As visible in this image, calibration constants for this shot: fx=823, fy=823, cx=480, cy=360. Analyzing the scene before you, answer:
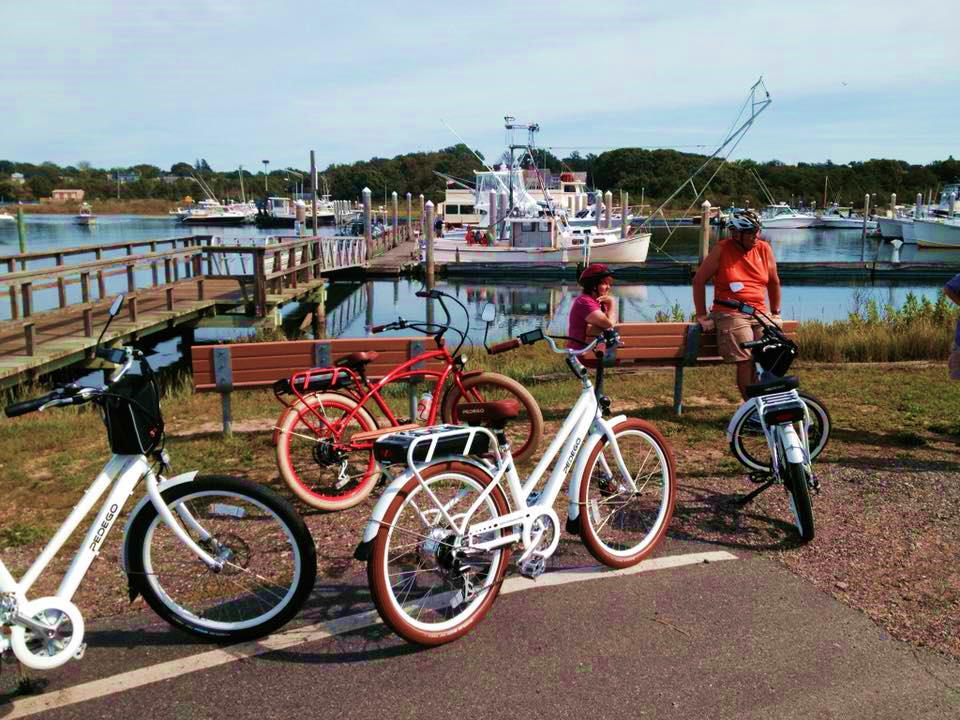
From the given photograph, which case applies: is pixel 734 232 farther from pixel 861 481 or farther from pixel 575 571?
pixel 575 571

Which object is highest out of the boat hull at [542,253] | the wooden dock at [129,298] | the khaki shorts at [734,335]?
the khaki shorts at [734,335]

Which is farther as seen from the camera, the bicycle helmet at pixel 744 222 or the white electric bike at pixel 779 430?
the bicycle helmet at pixel 744 222

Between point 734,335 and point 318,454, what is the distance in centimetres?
348

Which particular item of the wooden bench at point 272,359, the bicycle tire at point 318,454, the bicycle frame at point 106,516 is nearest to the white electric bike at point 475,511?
the bicycle frame at point 106,516

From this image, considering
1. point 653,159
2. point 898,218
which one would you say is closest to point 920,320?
point 898,218

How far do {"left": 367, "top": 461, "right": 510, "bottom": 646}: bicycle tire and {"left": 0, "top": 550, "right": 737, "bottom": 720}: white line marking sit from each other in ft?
0.91

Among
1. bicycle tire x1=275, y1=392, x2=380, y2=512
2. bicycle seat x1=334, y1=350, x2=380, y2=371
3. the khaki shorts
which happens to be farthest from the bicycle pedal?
the khaki shorts

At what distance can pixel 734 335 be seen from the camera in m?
6.51

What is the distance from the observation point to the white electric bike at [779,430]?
435 cm

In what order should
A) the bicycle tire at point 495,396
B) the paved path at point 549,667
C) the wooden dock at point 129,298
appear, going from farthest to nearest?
the wooden dock at point 129,298
the bicycle tire at point 495,396
the paved path at point 549,667

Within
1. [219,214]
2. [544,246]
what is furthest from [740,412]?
[219,214]

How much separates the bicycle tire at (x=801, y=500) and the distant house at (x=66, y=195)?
159937 mm

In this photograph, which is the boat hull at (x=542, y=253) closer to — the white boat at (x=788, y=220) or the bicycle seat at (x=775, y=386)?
the bicycle seat at (x=775, y=386)

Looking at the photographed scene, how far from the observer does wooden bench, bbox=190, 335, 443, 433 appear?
21.3 feet
